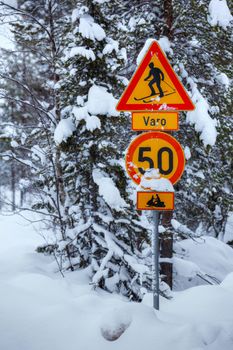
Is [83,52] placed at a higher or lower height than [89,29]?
lower

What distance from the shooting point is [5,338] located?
123 inches

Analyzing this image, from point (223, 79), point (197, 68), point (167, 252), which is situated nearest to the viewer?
point (223, 79)

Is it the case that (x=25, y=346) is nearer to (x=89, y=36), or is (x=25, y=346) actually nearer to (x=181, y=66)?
(x=89, y=36)

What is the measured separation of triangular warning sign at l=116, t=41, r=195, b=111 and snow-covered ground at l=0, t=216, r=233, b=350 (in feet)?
7.11

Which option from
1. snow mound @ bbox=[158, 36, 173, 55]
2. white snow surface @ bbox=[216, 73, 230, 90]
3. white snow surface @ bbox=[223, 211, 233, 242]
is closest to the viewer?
snow mound @ bbox=[158, 36, 173, 55]

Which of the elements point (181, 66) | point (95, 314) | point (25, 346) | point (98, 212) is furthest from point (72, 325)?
point (181, 66)

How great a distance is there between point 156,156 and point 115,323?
1705mm

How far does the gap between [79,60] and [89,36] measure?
0.56 meters

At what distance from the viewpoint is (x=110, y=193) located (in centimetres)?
550

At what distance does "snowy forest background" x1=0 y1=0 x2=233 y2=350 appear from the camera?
579cm

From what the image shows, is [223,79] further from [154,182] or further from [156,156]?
[154,182]

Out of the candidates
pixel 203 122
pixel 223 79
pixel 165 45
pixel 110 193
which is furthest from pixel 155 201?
pixel 223 79

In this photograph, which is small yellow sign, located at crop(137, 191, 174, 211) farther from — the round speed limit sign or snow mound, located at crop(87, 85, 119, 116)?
snow mound, located at crop(87, 85, 119, 116)

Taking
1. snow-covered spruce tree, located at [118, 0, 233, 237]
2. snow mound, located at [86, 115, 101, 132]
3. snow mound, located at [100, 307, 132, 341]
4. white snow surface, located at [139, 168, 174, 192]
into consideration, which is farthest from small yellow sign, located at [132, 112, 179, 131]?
snow-covered spruce tree, located at [118, 0, 233, 237]
